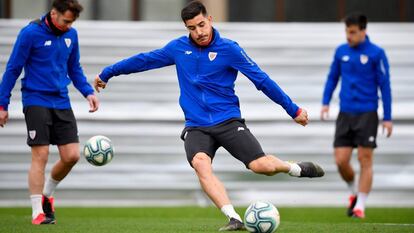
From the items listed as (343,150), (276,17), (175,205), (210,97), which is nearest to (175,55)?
(210,97)

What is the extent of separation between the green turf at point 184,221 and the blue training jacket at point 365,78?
1.30 meters

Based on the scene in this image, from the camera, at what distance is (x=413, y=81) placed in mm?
14906

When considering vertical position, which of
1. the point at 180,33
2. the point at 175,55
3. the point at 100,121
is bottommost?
the point at 100,121

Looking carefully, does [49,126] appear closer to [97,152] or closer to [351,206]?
[97,152]

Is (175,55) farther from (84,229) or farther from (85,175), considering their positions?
(85,175)

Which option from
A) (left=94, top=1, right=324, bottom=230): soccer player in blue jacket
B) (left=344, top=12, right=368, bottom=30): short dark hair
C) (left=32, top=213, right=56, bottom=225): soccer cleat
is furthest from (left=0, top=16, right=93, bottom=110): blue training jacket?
(left=344, top=12, right=368, bottom=30): short dark hair

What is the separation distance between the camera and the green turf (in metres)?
9.25

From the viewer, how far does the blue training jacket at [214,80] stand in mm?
8742

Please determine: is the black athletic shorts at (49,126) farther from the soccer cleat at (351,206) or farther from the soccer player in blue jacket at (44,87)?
the soccer cleat at (351,206)

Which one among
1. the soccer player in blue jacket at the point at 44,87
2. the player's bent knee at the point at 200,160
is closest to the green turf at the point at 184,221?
the soccer player in blue jacket at the point at 44,87

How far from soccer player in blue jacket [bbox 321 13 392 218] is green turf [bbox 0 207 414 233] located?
611 millimetres

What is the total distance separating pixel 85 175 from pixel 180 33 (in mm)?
2624

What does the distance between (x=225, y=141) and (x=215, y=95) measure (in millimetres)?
401

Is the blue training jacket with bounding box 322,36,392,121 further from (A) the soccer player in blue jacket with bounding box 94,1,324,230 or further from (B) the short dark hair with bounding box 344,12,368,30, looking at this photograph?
(A) the soccer player in blue jacket with bounding box 94,1,324,230
